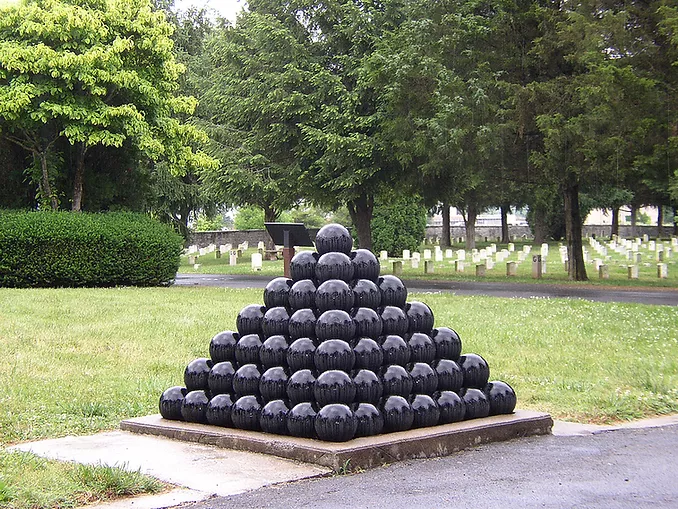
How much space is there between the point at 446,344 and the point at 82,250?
17.5 meters

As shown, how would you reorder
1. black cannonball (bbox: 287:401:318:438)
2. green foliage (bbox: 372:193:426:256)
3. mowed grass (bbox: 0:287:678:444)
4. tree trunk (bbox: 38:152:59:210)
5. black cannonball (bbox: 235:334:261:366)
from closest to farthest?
black cannonball (bbox: 287:401:318:438)
black cannonball (bbox: 235:334:261:366)
mowed grass (bbox: 0:287:678:444)
tree trunk (bbox: 38:152:59:210)
green foliage (bbox: 372:193:426:256)

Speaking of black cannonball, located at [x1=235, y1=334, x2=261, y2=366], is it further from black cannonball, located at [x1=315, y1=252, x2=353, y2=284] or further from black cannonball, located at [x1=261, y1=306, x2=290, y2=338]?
black cannonball, located at [x1=315, y1=252, x2=353, y2=284]

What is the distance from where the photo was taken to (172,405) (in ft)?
25.6

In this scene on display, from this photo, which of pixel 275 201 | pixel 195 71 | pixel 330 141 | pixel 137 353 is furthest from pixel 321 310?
pixel 195 71

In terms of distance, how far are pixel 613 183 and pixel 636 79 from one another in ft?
17.4

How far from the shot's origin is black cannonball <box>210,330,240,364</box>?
7.81m

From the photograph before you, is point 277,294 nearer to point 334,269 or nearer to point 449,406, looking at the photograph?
point 334,269

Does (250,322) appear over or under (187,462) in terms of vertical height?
over

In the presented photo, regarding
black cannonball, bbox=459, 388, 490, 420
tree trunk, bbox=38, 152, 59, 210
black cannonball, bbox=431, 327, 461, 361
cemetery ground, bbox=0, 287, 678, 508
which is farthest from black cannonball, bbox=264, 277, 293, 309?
tree trunk, bbox=38, 152, 59, 210

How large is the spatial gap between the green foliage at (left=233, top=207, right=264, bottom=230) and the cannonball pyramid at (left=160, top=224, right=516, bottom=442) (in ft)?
220

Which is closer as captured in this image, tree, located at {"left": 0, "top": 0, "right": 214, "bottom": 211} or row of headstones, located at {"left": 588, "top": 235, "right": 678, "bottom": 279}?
tree, located at {"left": 0, "top": 0, "right": 214, "bottom": 211}

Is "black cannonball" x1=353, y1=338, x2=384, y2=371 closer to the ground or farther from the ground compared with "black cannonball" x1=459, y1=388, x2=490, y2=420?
farther from the ground

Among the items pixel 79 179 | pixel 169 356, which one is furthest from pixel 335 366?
pixel 79 179

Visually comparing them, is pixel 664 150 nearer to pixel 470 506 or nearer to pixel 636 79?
pixel 636 79
